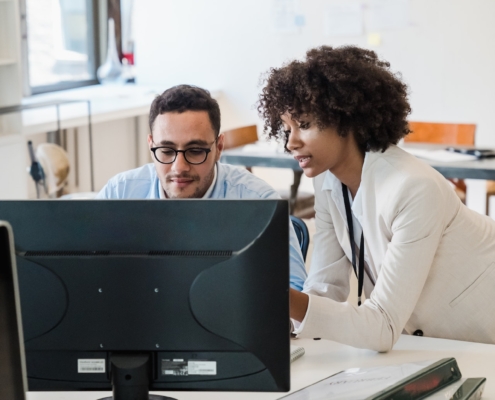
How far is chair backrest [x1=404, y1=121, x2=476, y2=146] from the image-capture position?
4125 millimetres

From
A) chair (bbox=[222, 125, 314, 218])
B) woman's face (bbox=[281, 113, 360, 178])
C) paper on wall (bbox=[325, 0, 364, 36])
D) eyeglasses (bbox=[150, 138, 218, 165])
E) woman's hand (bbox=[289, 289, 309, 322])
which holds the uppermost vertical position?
paper on wall (bbox=[325, 0, 364, 36])

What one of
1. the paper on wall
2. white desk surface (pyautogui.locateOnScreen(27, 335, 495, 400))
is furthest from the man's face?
the paper on wall

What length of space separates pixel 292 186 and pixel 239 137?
1.34 feet

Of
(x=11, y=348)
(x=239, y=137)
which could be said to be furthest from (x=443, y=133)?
(x=11, y=348)

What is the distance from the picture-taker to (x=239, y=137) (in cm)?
418

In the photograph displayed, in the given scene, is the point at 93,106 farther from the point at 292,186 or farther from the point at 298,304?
the point at 298,304

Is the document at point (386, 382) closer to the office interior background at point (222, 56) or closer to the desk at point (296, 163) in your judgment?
the desk at point (296, 163)

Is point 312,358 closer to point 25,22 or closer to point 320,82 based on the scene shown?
point 320,82

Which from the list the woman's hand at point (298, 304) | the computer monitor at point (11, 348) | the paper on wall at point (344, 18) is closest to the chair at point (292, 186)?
the paper on wall at point (344, 18)

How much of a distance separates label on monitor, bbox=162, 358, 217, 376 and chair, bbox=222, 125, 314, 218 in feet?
9.87

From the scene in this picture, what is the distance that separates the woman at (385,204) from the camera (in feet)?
4.85

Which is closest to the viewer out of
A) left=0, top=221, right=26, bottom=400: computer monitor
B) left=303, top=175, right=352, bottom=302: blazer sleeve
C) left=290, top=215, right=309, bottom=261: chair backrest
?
left=0, top=221, right=26, bottom=400: computer monitor

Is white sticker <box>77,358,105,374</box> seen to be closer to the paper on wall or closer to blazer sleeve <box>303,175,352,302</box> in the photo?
blazer sleeve <box>303,175,352,302</box>

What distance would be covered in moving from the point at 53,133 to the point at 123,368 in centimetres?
393
